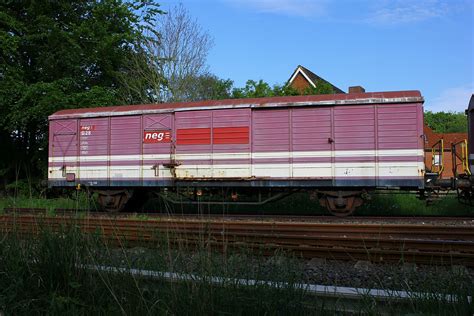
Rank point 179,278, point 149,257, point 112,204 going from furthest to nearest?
point 112,204 → point 149,257 → point 179,278

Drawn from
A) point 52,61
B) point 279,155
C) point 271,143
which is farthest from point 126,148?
point 52,61

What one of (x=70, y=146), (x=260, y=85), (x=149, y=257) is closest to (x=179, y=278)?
(x=149, y=257)

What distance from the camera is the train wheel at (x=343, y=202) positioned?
35.8 ft

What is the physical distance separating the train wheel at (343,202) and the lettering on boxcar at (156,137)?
4632 mm

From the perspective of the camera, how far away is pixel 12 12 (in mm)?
19500

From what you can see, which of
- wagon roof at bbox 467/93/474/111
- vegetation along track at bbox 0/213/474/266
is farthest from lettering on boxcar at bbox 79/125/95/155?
wagon roof at bbox 467/93/474/111

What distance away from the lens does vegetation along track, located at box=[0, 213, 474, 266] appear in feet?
16.3

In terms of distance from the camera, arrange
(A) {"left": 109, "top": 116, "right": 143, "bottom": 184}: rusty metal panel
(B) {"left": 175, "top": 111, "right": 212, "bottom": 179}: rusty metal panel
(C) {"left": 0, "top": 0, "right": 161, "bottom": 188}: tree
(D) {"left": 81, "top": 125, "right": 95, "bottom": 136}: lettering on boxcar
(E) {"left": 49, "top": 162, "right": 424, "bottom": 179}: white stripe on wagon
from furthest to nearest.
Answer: (C) {"left": 0, "top": 0, "right": 161, "bottom": 188}: tree < (D) {"left": 81, "top": 125, "right": 95, "bottom": 136}: lettering on boxcar < (A) {"left": 109, "top": 116, "right": 143, "bottom": 184}: rusty metal panel < (B) {"left": 175, "top": 111, "right": 212, "bottom": 179}: rusty metal panel < (E) {"left": 49, "top": 162, "right": 424, "bottom": 179}: white stripe on wagon

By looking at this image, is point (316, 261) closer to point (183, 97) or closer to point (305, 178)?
point (305, 178)

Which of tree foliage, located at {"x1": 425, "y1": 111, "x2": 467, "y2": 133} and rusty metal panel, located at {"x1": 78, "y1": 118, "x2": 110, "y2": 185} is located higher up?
tree foliage, located at {"x1": 425, "y1": 111, "x2": 467, "y2": 133}

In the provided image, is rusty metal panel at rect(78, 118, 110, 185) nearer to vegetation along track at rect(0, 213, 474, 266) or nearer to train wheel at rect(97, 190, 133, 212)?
train wheel at rect(97, 190, 133, 212)

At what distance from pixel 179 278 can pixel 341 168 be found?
318 inches

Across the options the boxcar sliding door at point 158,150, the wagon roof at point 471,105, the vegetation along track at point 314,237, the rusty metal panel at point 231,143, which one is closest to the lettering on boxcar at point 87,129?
the boxcar sliding door at point 158,150

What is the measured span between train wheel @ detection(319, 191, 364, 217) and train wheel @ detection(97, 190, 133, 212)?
5774mm
